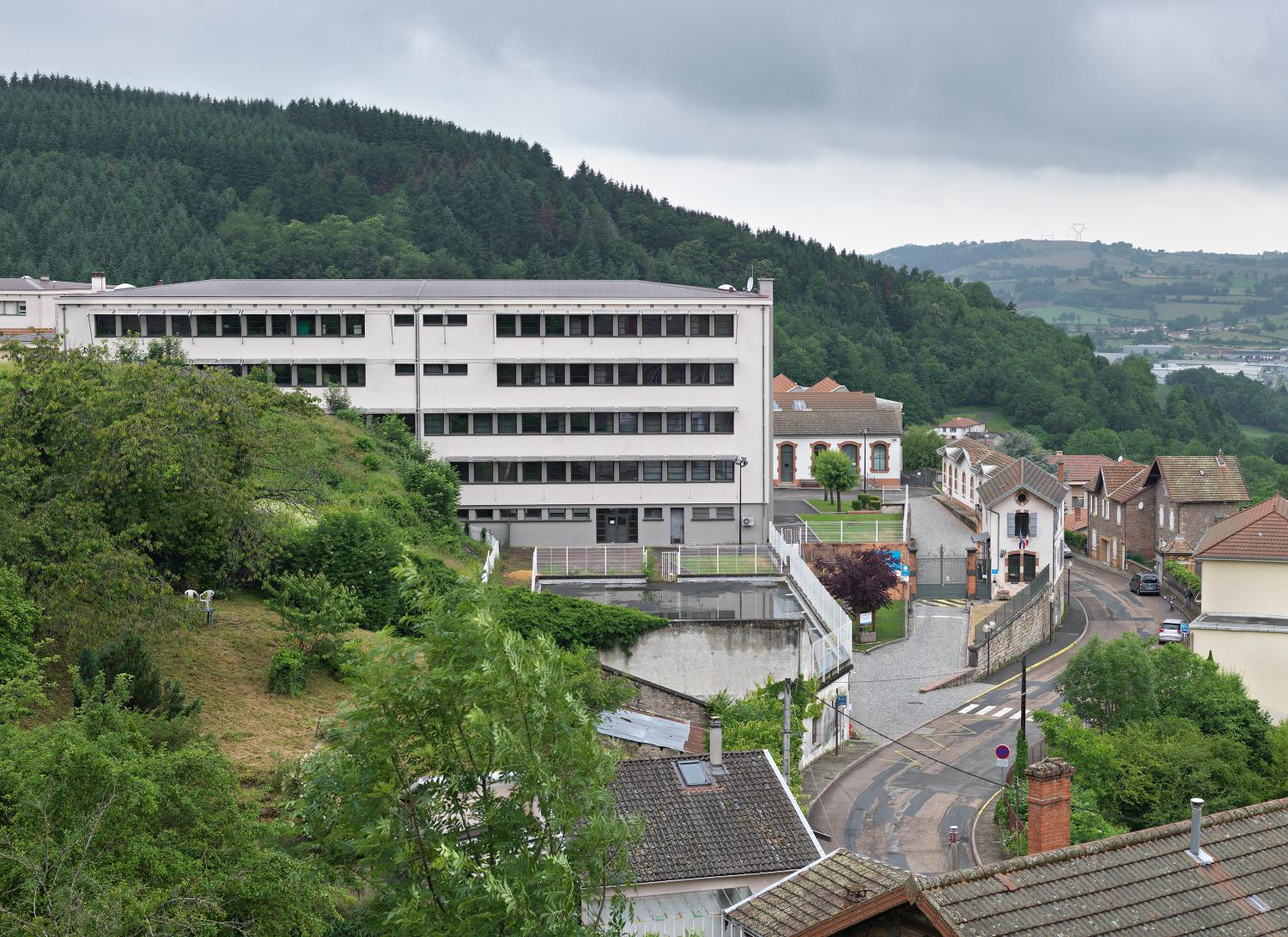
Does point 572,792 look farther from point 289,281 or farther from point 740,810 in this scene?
point 289,281

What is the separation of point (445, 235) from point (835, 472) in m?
88.8

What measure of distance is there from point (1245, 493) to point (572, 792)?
7942 cm

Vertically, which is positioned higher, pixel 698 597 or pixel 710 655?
pixel 698 597

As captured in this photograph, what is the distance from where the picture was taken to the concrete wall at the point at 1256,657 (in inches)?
2002

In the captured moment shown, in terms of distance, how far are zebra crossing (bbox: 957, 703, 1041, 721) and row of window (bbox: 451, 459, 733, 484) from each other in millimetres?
15354

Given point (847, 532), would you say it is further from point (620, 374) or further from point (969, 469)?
point (620, 374)

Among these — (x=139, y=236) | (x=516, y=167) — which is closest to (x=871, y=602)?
(x=139, y=236)

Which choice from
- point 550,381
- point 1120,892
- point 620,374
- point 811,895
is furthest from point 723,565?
point 1120,892

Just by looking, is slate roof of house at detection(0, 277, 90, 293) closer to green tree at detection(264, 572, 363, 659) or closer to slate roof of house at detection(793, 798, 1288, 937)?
green tree at detection(264, 572, 363, 659)

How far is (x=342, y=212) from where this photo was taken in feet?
556

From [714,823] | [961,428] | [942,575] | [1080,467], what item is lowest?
[942,575]

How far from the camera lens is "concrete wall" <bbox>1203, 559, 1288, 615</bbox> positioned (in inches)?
2055

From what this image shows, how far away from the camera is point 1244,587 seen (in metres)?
52.7

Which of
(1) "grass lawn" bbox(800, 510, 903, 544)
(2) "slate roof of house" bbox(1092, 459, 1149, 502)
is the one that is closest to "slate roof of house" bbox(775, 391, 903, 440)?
(2) "slate roof of house" bbox(1092, 459, 1149, 502)
